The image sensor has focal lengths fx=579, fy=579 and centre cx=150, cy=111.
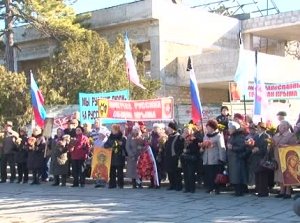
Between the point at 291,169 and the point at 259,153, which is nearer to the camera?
the point at 291,169

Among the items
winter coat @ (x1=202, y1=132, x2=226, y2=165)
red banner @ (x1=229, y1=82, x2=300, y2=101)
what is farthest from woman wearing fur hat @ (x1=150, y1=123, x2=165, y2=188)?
red banner @ (x1=229, y1=82, x2=300, y2=101)

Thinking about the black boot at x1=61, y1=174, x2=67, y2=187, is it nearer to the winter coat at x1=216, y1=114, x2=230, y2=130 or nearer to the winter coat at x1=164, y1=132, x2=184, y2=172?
the winter coat at x1=164, y1=132, x2=184, y2=172

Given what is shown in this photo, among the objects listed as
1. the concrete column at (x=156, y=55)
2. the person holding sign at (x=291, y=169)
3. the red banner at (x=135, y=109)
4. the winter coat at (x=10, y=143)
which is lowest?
the person holding sign at (x=291, y=169)

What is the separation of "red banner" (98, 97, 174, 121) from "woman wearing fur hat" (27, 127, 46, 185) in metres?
1.82

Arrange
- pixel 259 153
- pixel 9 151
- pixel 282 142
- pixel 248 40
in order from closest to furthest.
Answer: pixel 282 142
pixel 259 153
pixel 9 151
pixel 248 40

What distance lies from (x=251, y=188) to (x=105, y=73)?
11.8 meters

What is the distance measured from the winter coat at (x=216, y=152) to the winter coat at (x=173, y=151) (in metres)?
0.84

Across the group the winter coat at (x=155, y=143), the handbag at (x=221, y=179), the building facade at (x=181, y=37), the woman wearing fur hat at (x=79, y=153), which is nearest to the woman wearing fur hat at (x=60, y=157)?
the woman wearing fur hat at (x=79, y=153)

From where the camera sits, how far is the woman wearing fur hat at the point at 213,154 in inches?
483

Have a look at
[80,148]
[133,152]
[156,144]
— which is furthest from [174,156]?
[80,148]

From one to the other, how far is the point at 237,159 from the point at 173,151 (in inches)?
66.0

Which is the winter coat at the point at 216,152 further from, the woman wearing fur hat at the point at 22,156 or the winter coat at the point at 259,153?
the woman wearing fur hat at the point at 22,156

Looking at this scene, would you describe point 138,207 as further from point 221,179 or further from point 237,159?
point 237,159

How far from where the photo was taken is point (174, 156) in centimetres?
1303
